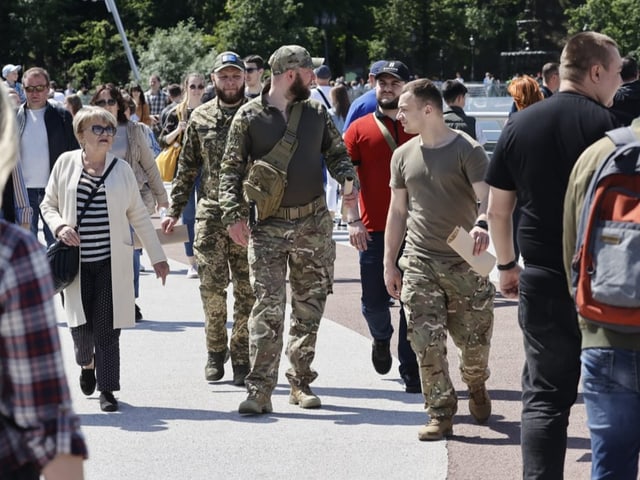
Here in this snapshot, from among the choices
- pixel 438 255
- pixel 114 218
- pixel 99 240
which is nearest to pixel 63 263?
pixel 99 240

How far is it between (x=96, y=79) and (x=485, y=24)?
983 inches

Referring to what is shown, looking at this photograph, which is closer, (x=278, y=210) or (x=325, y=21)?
(x=278, y=210)

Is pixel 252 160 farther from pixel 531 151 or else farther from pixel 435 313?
pixel 531 151

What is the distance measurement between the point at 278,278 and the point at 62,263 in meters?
1.24

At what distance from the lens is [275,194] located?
7086mm

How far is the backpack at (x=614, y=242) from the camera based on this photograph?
3.94 meters

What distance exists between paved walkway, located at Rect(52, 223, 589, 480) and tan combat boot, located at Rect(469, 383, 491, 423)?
0.07 m

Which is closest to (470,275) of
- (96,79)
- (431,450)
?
(431,450)

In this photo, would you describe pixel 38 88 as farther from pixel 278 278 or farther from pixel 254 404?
pixel 254 404

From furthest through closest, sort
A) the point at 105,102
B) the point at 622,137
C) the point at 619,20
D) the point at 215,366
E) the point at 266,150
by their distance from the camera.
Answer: the point at 619,20 → the point at 105,102 → the point at 215,366 → the point at 266,150 → the point at 622,137

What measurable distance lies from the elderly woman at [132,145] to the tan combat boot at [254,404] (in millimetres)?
2171

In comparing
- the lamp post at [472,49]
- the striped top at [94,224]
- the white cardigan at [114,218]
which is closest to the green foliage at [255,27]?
the lamp post at [472,49]

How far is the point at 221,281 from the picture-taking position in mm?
8078

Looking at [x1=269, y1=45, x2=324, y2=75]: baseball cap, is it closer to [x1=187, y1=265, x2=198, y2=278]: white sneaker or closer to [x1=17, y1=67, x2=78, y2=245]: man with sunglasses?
[x1=17, y1=67, x2=78, y2=245]: man with sunglasses
